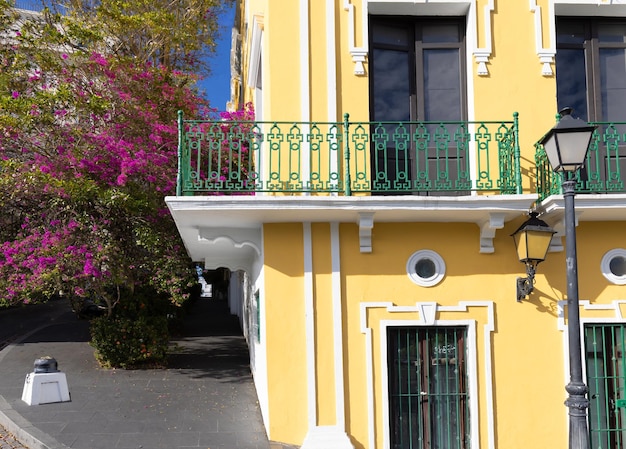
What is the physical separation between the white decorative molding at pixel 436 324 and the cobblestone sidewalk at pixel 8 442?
467 centimetres

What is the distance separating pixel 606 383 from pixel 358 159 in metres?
3.85

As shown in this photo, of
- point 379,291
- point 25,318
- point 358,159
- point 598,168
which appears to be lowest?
point 25,318

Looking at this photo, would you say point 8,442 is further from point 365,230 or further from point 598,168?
point 598,168

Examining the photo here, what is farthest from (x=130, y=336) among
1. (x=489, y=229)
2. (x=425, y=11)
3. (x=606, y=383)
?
(x=606, y=383)

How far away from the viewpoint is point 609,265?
7.39m

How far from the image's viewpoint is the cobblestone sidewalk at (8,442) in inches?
320

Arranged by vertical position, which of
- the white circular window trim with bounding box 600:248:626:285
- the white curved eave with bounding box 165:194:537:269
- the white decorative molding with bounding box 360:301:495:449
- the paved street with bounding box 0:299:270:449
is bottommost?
the paved street with bounding box 0:299:270:449

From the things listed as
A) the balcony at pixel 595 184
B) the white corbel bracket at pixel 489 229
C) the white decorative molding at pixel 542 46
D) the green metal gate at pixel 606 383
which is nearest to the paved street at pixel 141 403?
the white corbel bracket at pixel 489 229

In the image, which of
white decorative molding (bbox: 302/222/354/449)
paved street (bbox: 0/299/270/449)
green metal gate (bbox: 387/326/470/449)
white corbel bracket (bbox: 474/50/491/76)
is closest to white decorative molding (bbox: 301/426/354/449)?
white decorative molding (bbox: 302/222/354/449)

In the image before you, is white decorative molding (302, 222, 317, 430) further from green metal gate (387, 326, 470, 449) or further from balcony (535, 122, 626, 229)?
balcony (535, 122, 626, 229)

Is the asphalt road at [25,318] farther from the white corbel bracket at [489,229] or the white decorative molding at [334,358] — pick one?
the white corbel bracket at [489,229]

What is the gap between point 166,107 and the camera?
12609 mm

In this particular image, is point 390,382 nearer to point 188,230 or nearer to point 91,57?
point 188,230

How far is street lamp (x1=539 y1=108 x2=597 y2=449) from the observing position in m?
4.91
